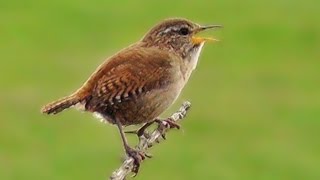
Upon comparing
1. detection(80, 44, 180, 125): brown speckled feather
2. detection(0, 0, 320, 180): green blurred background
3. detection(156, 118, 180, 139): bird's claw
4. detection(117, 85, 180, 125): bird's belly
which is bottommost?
detection(0, 0, 320, 180): green blurred background

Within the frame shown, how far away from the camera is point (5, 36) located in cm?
3039

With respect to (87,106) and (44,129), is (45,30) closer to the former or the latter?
(44,129)

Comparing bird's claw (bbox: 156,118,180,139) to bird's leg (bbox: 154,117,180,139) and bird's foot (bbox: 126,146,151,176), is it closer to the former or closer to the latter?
bird's leg (bbox: 154,117,180,139)

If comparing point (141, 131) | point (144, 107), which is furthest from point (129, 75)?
point (141, 131)

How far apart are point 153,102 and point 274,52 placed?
20.9 metres

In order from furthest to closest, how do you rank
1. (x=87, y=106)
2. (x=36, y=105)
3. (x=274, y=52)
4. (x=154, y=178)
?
1. (x=274, y=52)
2. (x=36, y=105)
3. (x=154, y=178)
4. (x=87, y=106)

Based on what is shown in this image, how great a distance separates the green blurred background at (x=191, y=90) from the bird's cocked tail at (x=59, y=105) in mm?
8973

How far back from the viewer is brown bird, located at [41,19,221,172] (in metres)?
8.52

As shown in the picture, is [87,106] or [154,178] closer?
[87,106]

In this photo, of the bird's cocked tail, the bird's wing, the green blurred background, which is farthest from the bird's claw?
the green blurred background

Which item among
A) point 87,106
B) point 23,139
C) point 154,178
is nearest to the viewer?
point 87,106

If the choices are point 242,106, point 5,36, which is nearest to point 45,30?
point 5,36

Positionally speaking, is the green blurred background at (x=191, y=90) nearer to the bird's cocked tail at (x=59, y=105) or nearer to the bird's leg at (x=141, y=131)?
the bird's leg at (x=141, y=131)

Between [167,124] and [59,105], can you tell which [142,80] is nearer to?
[167,124]
